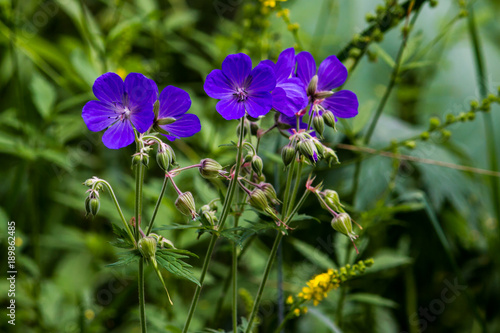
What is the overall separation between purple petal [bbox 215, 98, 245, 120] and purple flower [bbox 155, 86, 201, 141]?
50 mm

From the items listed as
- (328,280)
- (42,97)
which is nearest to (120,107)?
(328,280)

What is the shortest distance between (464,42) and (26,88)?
2.56 m

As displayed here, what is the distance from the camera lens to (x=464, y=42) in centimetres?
293

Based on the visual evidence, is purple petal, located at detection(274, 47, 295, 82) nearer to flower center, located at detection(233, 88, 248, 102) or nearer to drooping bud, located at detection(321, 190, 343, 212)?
flower center, located at detection(233, 88, 248, 102)

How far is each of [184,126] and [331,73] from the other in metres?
0.28

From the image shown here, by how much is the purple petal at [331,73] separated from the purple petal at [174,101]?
9.6 inches

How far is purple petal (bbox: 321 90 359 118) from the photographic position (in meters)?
0.84

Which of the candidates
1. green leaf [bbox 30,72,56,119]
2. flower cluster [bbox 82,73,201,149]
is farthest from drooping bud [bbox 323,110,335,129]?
green leaf [bbox 30,72,56,119]

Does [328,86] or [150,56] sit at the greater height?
[150,56]

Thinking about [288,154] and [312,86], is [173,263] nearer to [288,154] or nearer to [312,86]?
[288,154]

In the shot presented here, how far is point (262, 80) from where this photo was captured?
74 centimetres

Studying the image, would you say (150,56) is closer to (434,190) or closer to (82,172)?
(82,172)

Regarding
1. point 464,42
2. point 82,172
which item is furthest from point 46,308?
point 464,42

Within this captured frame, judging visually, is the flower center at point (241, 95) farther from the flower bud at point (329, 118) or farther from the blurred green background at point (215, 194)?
the blurred green background at point (215, 194)
